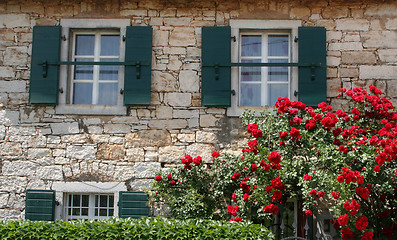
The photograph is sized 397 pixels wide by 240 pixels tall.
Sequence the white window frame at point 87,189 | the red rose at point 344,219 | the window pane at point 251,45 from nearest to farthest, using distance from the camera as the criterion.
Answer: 1. the red rose at point 344,219
2. the white window frame at point 87,189
3. the window pane at point 251,45

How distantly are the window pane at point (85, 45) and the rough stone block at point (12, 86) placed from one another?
3.17ft

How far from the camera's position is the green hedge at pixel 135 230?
20.0ft

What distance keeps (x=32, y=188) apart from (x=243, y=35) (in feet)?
13.0

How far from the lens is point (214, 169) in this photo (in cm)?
729

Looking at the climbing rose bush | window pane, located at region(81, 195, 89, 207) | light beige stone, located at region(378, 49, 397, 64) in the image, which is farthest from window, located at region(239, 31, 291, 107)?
window pane, located at region(81, 195, 89, 207)

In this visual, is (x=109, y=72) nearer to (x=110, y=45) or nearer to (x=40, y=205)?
(x=110, y=45)

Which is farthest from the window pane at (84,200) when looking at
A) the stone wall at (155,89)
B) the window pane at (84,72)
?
the window pane at (84,72)

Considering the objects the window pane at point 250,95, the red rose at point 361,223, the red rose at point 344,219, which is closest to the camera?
the red rose at point 344,219

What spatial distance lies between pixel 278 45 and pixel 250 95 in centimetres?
91

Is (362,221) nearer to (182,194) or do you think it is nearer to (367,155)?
(367,155)

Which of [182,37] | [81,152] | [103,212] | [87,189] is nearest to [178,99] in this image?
[182,37]

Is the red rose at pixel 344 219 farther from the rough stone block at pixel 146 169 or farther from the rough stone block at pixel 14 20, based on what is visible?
the rough stone block at pixel 14 20

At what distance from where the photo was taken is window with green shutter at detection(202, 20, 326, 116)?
7.63 meters

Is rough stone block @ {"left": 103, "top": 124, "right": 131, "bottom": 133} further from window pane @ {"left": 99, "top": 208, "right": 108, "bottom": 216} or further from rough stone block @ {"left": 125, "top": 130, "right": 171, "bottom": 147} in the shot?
window pane @ {"left": 99, "top": 208, "right": 108, "bottom": 216}
